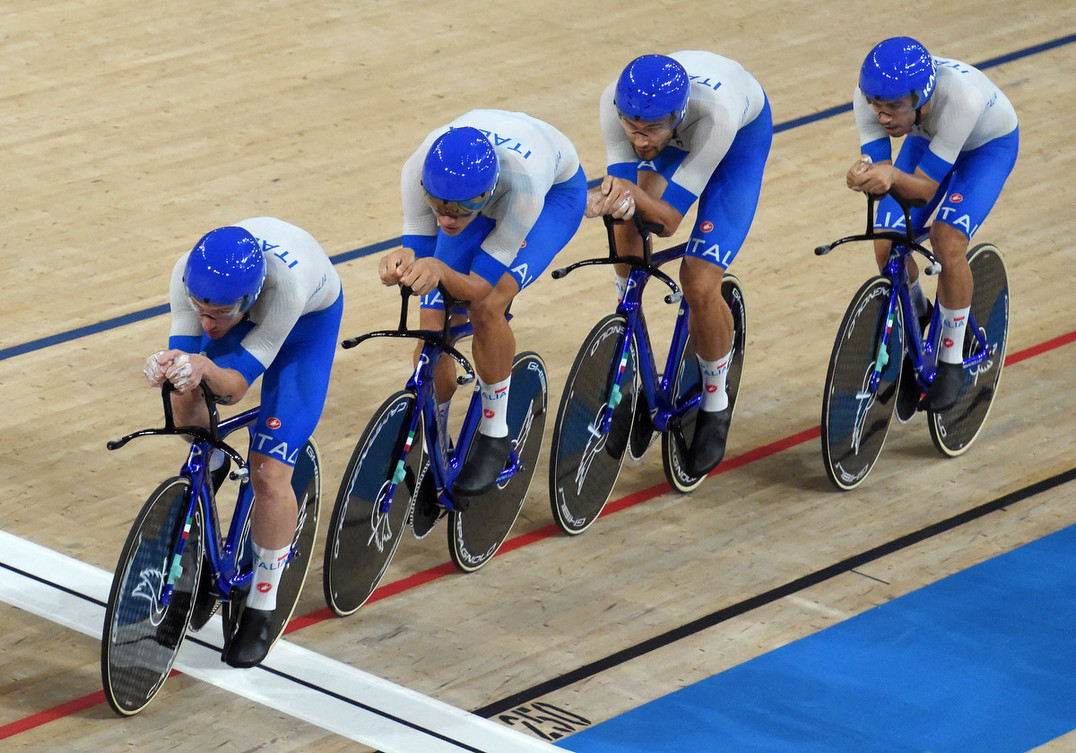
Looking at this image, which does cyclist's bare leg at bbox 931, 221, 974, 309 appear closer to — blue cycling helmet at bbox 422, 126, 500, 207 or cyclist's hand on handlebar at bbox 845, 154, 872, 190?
cyclist's hand on handlebar at bbox 845, 154, 872, 190

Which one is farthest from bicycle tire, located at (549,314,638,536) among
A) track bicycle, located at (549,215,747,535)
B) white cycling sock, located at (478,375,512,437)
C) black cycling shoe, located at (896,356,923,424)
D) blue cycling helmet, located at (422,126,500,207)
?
black cycling shoe, located at (896,356,923,424)

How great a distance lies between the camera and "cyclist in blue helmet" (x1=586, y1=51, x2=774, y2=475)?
16.0ft

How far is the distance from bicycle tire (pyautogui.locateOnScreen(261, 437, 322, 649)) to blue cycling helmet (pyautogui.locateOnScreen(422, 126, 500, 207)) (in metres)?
0.74

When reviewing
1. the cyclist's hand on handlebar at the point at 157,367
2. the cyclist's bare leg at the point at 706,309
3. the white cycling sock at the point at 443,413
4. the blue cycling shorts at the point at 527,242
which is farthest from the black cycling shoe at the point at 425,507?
the cyclist's hand on handlebar at the point at 157,367

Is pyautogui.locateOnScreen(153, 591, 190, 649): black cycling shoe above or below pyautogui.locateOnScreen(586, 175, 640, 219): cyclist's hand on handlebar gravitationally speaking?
below

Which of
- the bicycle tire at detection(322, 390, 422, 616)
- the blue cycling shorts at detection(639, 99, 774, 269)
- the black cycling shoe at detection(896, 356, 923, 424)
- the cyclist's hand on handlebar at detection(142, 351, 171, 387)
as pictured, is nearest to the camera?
the cyclist's hand on handlebar at detection(142, 351, 171, 387)

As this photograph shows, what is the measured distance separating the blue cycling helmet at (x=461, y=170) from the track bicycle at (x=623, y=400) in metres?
0.51

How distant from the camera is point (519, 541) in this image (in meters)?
5.32

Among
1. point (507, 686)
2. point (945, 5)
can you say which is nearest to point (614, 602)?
point (507, 686)

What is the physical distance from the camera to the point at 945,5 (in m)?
10.6

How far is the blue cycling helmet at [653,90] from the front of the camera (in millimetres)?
4844

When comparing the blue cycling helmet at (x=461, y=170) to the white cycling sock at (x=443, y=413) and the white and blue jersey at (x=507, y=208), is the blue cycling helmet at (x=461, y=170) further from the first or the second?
the white cycling sock at (x=443, y=413)

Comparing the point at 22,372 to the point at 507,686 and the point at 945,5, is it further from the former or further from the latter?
the point at 945,5

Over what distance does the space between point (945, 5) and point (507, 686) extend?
23.6 feet
